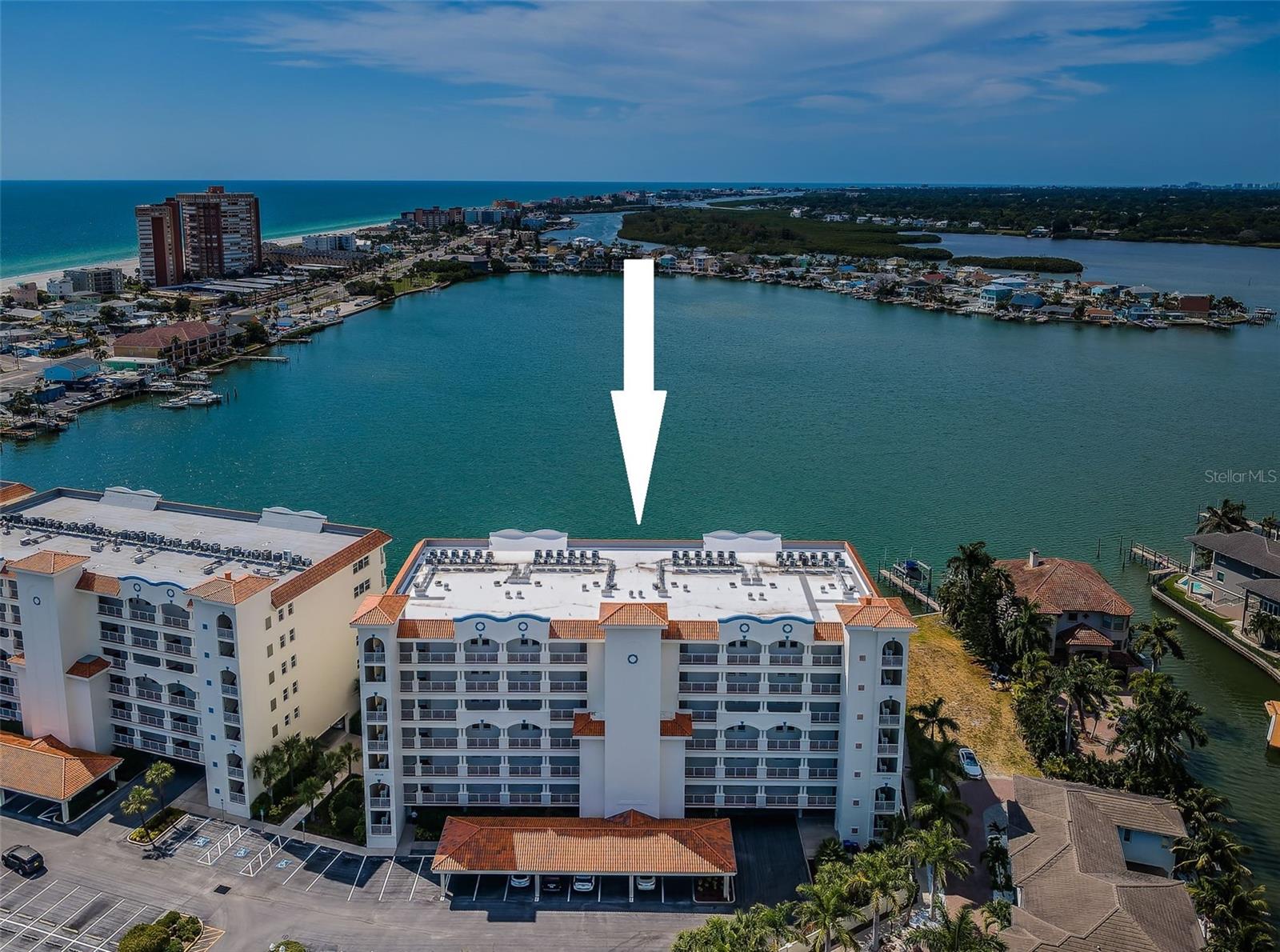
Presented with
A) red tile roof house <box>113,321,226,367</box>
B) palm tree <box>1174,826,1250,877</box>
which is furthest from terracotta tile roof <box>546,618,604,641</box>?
red tile roof house <box>113,321,226,367</box>

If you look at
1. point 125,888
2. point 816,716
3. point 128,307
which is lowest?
point 125,888

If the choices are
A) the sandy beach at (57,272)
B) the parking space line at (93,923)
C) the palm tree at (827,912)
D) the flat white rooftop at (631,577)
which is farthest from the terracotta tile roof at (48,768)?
the sandy beach at (57,272)

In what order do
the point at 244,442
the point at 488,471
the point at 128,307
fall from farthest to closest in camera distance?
1. the point at 128,307
2. the point at 244,442
3. the point at 488,471

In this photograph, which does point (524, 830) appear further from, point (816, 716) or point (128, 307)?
point (128, 307)

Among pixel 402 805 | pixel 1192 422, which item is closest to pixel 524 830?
pixel 402 805

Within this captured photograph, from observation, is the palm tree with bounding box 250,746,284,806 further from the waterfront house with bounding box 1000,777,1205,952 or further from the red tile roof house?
the red tile roof house

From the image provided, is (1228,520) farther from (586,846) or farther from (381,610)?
(381,610)
